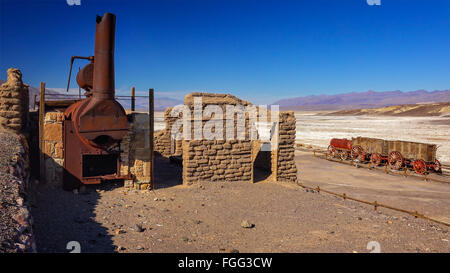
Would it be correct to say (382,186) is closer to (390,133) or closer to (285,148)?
(285,148)

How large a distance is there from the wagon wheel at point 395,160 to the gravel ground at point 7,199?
1917 centimetres

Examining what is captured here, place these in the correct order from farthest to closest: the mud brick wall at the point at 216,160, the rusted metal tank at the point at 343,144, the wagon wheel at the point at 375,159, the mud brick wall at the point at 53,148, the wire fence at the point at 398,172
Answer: the rusted metal tank at the point at 343,144 < the wagon wheel at the point at 375,159 < the wire fence at the point at 398,172 < the mud brick wall at the point at 216,160 < the mud brick wall at the point at 53,148

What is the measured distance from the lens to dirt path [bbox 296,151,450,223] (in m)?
11.3

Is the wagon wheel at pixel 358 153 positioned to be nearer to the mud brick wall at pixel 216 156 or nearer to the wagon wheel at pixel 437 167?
the wagon wheel at pixel 437 167

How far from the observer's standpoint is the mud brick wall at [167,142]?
16844 mm

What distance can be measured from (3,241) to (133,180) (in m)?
6.37

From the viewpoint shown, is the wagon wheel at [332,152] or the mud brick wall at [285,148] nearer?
the mud brick wall at [285,148]

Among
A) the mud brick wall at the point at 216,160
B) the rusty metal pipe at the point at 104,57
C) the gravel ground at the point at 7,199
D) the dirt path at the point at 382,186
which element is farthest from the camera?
the dirt path at the point at 382,186

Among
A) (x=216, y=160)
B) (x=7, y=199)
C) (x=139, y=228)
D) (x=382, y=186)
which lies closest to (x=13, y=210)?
(x=7, y=199)

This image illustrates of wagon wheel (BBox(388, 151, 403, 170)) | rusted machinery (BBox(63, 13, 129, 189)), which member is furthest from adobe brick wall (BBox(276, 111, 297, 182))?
wagon wheel (BBox(388, 151, 403, 170))

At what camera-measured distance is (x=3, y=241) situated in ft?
11.7

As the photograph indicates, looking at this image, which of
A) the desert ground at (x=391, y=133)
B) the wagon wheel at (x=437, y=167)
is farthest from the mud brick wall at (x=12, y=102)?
the desert ground at (x=391, y=133)
